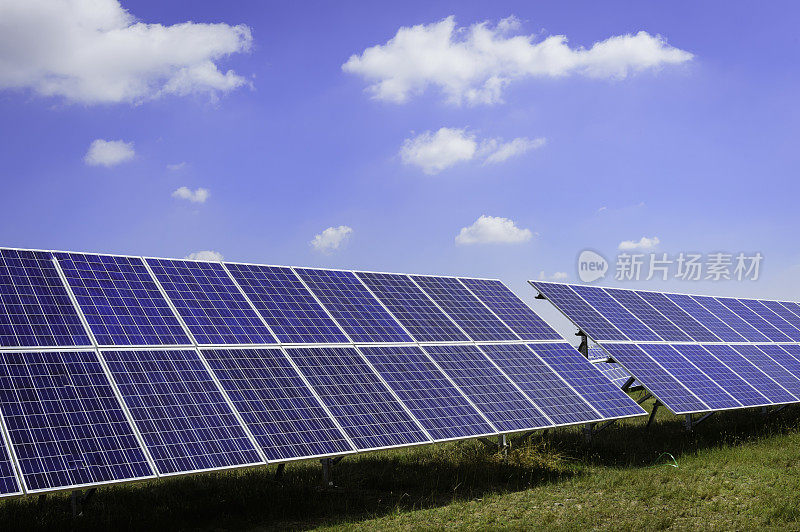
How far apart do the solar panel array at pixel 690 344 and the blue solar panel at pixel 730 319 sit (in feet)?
0.22

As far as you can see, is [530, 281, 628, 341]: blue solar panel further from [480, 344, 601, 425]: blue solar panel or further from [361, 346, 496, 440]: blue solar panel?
[361, 346, 496, 440]: blue solar panel

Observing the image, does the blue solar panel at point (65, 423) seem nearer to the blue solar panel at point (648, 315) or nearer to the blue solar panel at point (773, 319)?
the blue solar panel at point (648, 315)

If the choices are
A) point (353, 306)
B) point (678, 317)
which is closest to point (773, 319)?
point (678, 317)

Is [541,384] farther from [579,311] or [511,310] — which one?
[579,311]

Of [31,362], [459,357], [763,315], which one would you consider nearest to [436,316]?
[459,357]

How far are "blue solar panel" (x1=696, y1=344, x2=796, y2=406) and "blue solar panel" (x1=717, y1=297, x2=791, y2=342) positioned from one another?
5.06 m

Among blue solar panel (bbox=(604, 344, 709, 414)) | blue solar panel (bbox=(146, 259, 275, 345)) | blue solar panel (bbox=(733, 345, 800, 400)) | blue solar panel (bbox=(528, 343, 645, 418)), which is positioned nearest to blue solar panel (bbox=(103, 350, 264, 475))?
blue solar panel (bbox=(146, 259, 275, 345))

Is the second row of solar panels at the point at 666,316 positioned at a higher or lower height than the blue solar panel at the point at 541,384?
higher

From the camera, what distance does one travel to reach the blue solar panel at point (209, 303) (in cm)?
1638

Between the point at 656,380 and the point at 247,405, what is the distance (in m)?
13.9

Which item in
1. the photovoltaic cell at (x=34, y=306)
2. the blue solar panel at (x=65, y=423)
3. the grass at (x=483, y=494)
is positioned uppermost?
the photovoltaic cell at (x=34, y=306)

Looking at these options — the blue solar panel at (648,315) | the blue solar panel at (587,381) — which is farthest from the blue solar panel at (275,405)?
the blue solar panel at (648,315)

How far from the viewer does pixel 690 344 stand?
27234mm

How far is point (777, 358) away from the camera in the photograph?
94.2ft
